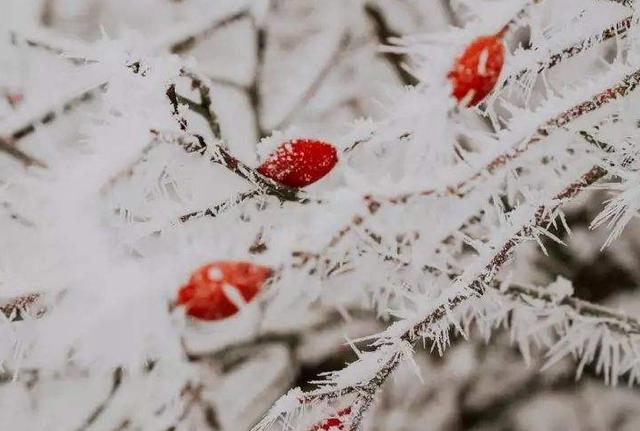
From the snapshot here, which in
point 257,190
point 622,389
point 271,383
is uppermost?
point 257,190

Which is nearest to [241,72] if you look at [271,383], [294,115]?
[294,115]

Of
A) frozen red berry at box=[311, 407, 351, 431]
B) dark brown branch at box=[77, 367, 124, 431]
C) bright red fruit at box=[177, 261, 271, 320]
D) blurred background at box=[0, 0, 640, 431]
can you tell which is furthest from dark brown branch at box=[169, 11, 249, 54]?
bright red fruit at box=[177, 261, 271, 320]

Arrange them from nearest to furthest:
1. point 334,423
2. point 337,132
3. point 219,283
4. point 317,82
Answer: point 219,283
point 334,423
point 337,132
point 317,82

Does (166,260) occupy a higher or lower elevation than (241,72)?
lower

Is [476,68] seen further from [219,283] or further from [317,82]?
[317,82]

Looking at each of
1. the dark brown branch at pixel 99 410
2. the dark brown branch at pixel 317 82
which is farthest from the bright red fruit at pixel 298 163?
the dark brown branch at pixel 317 82

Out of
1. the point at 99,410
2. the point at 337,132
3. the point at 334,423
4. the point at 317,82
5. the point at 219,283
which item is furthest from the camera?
the point at 317,82

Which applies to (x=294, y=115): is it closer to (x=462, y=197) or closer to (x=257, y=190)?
(x=257, y=190)

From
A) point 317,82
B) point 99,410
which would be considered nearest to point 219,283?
point 99,410
